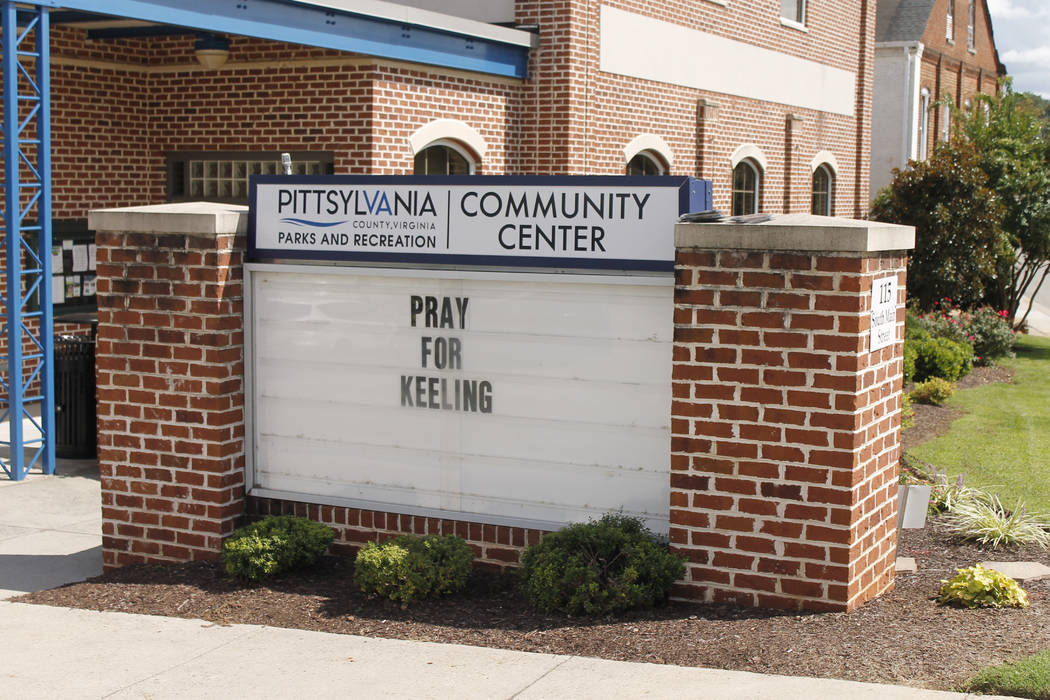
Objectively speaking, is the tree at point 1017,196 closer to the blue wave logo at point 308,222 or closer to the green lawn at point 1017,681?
the blue wave logo at point 308,222

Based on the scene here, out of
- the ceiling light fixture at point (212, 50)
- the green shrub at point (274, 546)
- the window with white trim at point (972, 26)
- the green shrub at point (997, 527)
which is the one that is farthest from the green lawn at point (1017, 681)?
the window with white trim at point (972, 26)

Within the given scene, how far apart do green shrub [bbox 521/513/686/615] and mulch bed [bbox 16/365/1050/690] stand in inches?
3.5

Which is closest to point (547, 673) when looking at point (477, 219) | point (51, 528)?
point (477, 219)

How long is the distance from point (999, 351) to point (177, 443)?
15.5 metres

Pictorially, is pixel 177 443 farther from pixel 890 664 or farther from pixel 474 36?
pixel 474 36

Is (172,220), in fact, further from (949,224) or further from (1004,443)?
(949,224)

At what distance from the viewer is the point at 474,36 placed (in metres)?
14.9

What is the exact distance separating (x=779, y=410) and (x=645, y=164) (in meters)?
14.0

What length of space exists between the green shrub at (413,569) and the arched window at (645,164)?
13.0 m

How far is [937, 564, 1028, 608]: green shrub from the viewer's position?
6.15 m

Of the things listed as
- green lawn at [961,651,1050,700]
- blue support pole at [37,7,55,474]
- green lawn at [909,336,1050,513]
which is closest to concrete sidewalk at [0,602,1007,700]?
green lawn at [961,651,1050,700]

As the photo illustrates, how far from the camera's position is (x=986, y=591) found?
20.2 feet

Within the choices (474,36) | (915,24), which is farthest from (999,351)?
(915,24)

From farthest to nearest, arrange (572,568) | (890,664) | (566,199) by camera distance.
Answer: (566,199), (572,568), (890,664)
